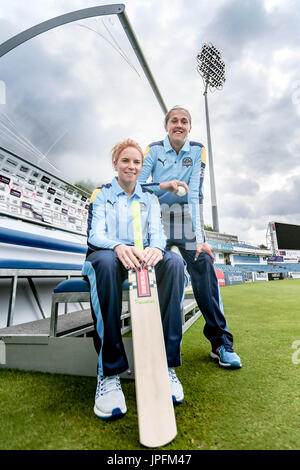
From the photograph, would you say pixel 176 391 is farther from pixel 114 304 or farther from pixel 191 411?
pixel 114 304

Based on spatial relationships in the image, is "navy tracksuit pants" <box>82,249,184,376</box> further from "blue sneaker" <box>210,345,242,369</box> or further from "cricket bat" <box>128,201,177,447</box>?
"blue sneaker" <box>210,345,242,369</box>

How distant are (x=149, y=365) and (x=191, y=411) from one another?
26 centimetres

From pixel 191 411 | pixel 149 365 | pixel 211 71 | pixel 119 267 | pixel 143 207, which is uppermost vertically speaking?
pixel 211 71

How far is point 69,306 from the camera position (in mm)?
3119

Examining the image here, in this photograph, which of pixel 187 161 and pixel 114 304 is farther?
pixel 187 161

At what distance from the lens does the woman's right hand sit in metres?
1.04

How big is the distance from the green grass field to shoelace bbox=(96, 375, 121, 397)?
8cm

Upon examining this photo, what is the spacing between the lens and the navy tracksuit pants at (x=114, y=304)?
985mm

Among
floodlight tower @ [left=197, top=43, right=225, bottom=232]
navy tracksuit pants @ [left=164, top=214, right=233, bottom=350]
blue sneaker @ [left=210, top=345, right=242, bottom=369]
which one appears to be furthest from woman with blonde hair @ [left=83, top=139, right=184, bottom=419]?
floodlight tower @ [left=197, top=43, right=225, bottom=232]

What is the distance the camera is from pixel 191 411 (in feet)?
2.98

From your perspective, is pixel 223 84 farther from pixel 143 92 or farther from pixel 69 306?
pixel 69 306

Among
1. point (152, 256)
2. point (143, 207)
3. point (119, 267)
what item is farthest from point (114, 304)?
point (143, 207)

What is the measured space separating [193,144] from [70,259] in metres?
2.89
